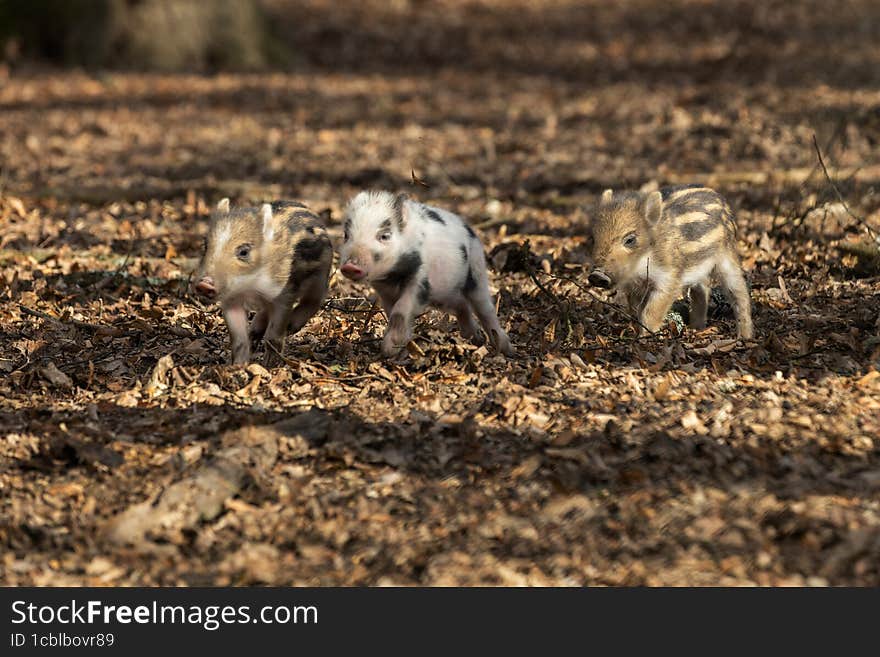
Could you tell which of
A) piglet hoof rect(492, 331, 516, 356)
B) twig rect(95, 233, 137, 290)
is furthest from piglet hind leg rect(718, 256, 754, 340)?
twig rect(95, 233, 137, 290)

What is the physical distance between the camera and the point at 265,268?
732cm

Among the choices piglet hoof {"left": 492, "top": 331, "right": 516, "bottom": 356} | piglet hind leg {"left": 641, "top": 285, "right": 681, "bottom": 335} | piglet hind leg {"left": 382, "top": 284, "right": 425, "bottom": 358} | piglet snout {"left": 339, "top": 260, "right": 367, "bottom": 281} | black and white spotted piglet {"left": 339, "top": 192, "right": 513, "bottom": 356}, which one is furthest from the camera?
piglet hind leg {"left": 641, "top": 285, "right": 681, "bottom": 335}

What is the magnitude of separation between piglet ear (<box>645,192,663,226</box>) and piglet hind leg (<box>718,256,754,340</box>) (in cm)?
68

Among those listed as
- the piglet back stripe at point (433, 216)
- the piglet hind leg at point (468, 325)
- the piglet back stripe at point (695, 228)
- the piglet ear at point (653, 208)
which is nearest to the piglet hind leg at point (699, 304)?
the piglet back stripe at point (695, 228)

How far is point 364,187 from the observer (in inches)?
527

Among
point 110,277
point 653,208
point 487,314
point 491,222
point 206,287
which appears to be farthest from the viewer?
point 491,222

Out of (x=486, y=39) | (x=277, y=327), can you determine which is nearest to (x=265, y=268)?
(x=277, y=327)

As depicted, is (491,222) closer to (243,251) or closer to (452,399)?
(243,251)

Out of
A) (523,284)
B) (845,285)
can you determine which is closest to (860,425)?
(845,285)

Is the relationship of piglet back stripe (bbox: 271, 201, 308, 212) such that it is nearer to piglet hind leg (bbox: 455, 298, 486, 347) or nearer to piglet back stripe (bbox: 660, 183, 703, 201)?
piglet hind leg (bbox: 455, 298, 486, 347)

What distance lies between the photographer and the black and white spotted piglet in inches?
281

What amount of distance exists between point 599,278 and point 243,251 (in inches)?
87.0

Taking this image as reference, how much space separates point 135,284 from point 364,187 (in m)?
4.31
